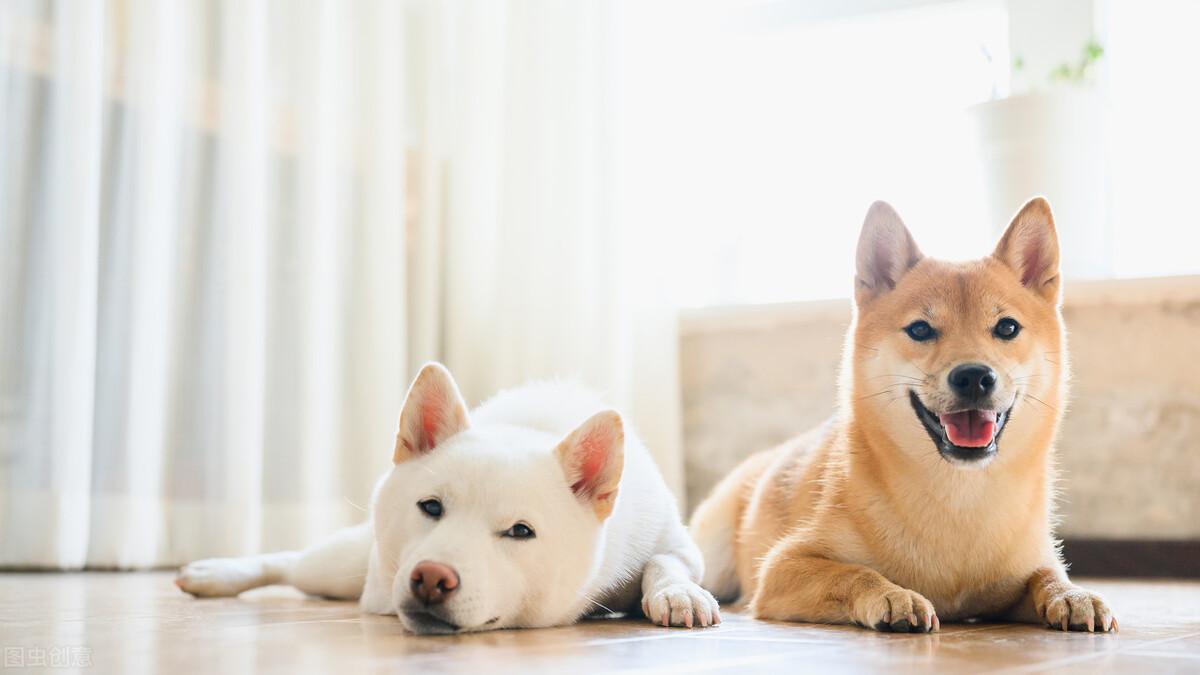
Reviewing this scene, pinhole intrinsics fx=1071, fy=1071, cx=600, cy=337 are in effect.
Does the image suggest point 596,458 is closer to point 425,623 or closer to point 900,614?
point 425,623

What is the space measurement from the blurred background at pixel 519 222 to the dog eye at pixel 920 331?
1.86 meters

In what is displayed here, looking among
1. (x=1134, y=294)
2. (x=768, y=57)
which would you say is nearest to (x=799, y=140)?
(x=768, y=57)

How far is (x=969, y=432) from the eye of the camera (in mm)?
1796

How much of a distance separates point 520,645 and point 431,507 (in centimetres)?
31

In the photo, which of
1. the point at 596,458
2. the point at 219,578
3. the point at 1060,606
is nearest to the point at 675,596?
the point at 596,458

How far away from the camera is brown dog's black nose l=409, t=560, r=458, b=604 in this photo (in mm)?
1539

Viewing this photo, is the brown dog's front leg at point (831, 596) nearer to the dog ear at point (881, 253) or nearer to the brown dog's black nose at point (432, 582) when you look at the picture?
the dog ear at point (881, 253)

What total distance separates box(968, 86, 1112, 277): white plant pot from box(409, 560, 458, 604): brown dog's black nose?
2717mm

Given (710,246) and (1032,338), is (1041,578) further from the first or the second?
(710,246)

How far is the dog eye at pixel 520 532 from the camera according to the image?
66.2 inches

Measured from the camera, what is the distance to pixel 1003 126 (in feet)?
12.0

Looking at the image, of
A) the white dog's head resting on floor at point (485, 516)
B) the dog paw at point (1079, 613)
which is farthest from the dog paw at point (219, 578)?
the dog paw at point (1079, 613)

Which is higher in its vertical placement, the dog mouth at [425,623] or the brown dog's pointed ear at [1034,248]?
the brown dog's pointed ear at [1034,248]

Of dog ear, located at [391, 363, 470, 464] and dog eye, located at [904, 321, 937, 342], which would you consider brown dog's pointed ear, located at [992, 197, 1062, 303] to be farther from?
dog ear, located at [391, 363, 470, 464]
